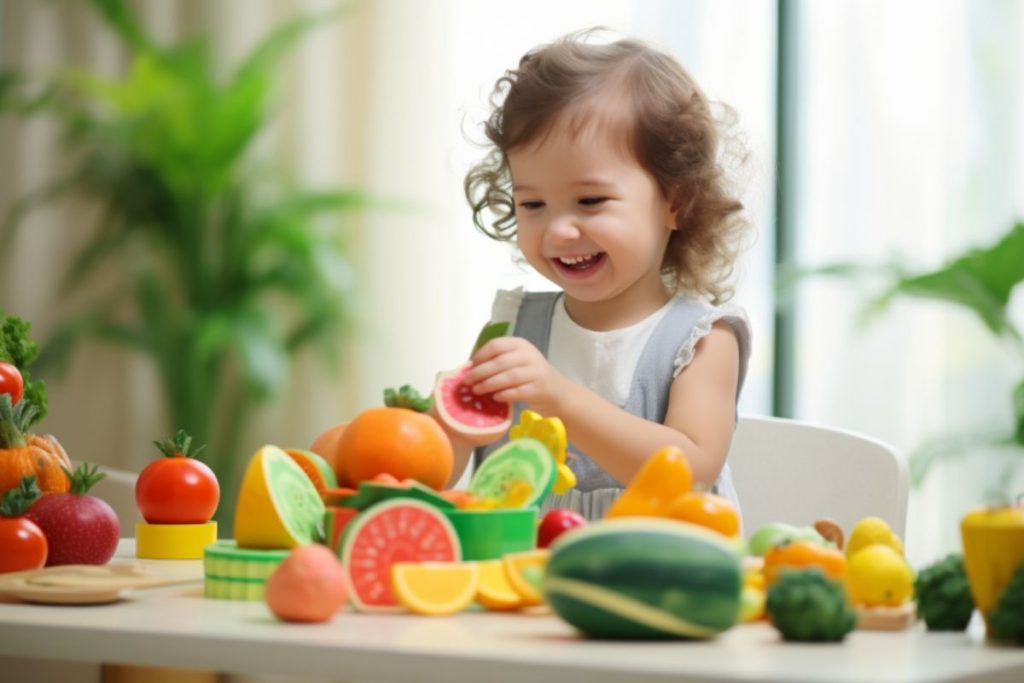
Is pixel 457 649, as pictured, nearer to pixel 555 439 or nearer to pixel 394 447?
pixel 394 447

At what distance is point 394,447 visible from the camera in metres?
1.15

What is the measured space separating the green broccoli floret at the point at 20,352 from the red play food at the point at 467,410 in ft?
1.53

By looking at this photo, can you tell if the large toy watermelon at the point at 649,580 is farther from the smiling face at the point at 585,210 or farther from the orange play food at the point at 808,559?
the smiling face at the point at 585,210

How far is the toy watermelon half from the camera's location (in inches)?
41.4

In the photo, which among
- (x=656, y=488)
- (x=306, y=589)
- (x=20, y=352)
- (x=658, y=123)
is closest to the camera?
(x=306, y=589)

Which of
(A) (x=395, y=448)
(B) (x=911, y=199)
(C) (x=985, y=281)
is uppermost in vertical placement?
(B) (x=911, y=199)

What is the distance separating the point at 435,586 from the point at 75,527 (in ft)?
1.35

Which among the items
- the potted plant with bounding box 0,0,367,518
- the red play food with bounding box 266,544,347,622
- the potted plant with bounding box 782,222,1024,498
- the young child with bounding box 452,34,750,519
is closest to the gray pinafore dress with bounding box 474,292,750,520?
the young child with bounding box 452,34,750,519

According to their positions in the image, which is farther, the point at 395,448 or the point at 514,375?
the point at 514,375

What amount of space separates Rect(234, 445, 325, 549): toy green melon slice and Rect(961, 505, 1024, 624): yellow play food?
489 mm

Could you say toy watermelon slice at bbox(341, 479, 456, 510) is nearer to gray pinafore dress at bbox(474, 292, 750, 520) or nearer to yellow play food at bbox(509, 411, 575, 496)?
yellow play food at bbox(509, 411, 575, 496)

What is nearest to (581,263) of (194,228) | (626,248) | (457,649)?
(626,248)

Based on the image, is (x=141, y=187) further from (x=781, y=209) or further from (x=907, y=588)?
(x=907, y=588)

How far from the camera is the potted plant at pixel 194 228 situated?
15.1ft
